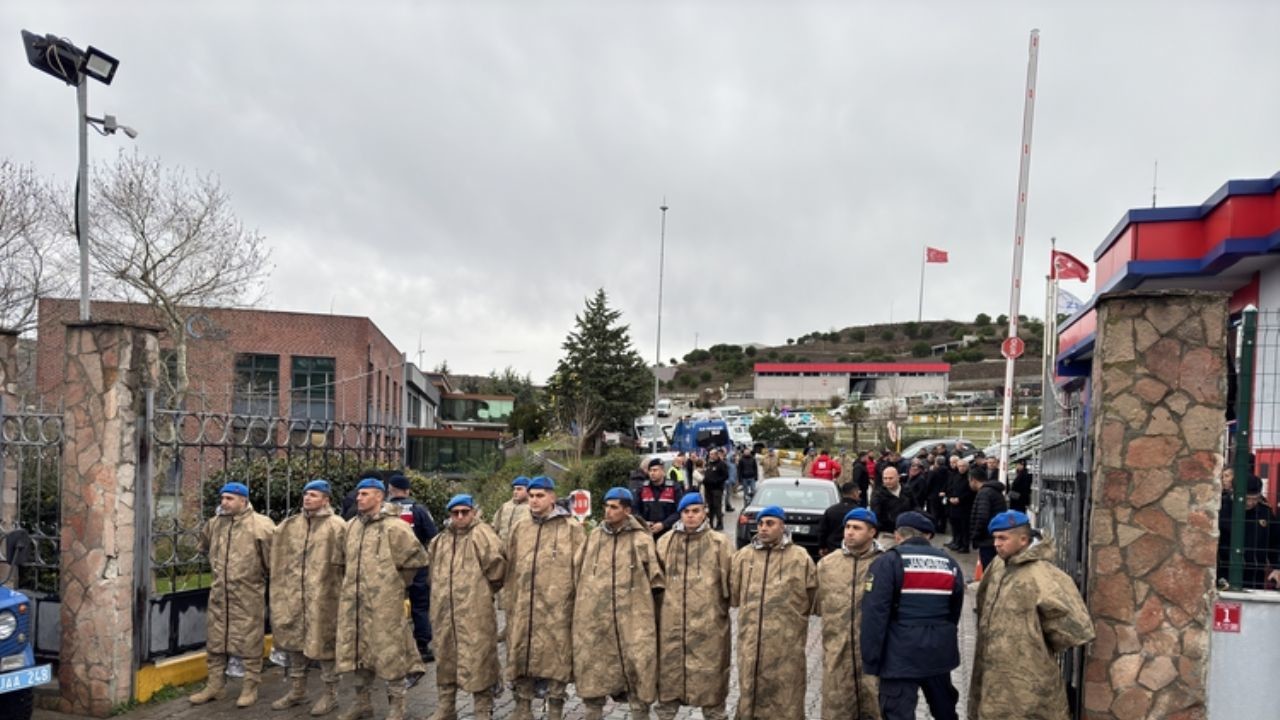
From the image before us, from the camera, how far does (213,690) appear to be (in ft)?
26.1

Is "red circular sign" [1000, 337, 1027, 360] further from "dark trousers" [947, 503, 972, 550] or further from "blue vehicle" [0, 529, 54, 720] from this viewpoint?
"blue vehicle" [0, 529, 54, 720]

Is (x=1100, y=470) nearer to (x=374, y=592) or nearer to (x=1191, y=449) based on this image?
(x=1191, y=449)

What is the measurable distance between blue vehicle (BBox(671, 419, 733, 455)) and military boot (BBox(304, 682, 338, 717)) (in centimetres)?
2584

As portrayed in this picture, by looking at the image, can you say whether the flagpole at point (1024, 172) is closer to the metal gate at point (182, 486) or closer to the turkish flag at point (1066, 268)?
the turkish flag at point (1066, 268)

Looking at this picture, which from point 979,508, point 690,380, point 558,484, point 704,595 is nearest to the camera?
point 704,595

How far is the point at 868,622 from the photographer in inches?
231

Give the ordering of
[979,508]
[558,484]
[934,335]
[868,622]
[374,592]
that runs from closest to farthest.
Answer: [868,622] < [374,592] < [979,508] < [558,484] < [934,335]

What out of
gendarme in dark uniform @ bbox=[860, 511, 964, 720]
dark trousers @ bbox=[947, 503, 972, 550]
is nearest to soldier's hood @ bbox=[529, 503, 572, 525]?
gendarme in dark uniform @ bbox=[860, 511, 964, 720]

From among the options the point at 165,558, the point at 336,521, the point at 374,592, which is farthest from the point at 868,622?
the point at 165,558

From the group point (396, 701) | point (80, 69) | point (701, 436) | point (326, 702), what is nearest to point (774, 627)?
point (396, 701)

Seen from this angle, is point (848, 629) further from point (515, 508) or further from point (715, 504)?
point (715, 504)

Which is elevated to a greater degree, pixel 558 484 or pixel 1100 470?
pixel 1100 470

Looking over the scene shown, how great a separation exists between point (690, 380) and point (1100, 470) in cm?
9733

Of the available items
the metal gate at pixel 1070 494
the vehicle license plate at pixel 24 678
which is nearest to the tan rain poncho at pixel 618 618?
the metal gate at pixel 1070 494
